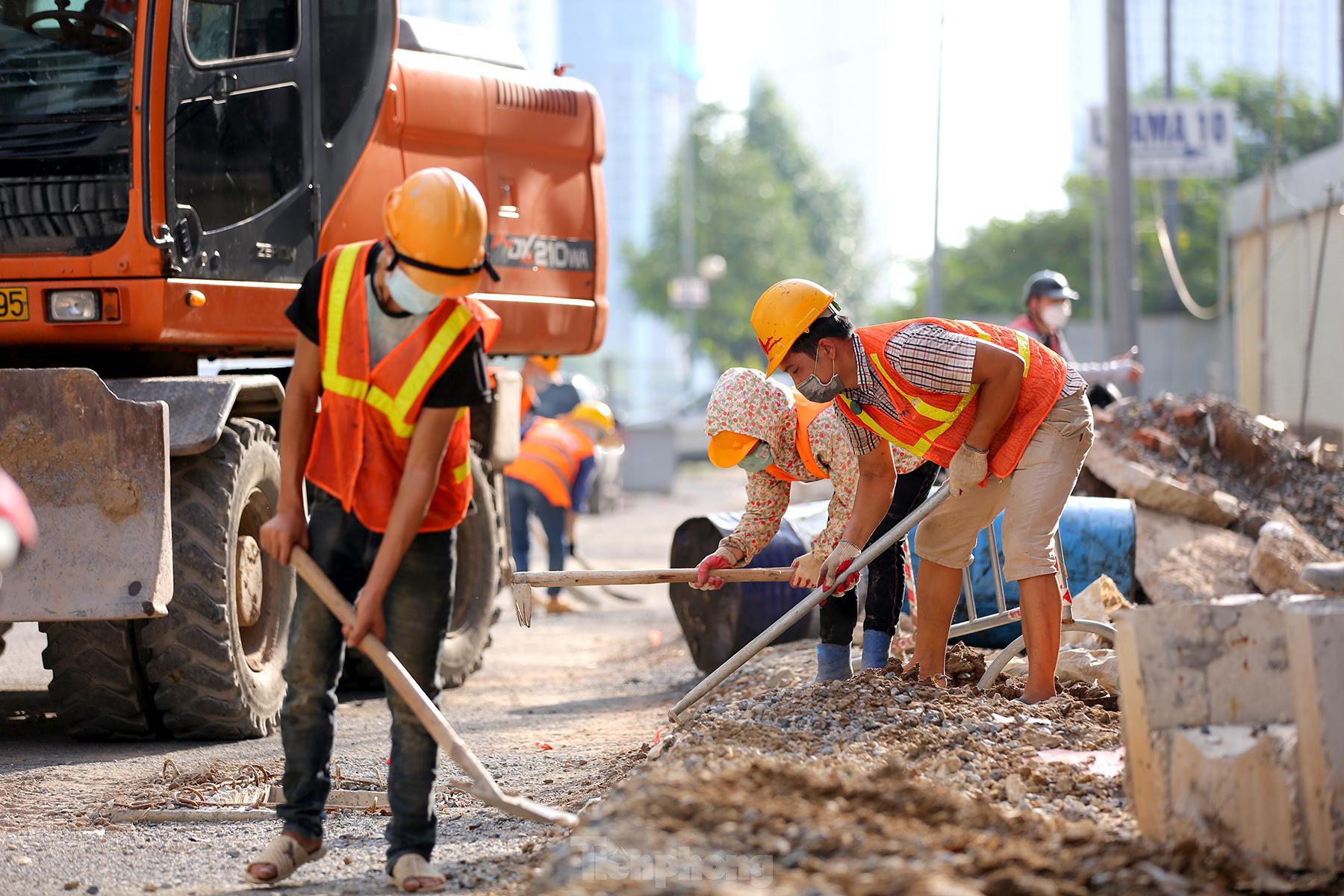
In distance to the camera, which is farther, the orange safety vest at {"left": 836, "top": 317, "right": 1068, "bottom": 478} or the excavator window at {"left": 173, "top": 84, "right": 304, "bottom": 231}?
the excavator window at {"left": 173, "top": 84, "right": 304, "bottom": 231}

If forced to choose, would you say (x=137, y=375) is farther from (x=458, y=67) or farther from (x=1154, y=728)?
(x=1154, y=728)

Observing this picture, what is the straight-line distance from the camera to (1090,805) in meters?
4.11

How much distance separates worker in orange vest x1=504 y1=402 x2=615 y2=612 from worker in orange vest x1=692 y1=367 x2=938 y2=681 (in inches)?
202

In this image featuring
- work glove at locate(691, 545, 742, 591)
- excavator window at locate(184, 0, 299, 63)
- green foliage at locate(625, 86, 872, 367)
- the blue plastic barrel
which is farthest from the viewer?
green foliage at locate(625, 86, 872, 367)

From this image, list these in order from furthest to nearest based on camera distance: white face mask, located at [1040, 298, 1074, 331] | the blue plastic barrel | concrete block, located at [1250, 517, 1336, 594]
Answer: white face mask, located at [1040, 298, 1074, 331] → concrete block, located at [1250, 517, 1336, 594] → the blue plastic barrel

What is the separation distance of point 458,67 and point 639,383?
83763 millimetres

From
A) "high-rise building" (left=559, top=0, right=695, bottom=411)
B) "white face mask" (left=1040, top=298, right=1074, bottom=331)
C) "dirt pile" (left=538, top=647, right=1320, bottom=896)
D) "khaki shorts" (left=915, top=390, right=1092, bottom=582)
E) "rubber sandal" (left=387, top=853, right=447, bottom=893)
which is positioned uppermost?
"high-rise building" (left=559, top=0, right=695, bottom=411)

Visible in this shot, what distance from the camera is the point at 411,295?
12.6 feet

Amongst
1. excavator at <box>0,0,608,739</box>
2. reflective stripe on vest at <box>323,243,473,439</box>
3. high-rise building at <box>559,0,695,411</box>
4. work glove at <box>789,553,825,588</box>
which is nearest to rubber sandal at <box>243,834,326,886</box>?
reflective stripe on vest at <box>323,243,473,439</box>

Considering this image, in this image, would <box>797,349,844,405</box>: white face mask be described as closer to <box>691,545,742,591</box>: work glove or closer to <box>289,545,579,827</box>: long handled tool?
<box>691,545,742,591</box>: work glove

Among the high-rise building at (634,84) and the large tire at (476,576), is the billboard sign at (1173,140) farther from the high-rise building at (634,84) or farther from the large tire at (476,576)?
the high-rise building at (634,84)

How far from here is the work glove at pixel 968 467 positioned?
5.11m

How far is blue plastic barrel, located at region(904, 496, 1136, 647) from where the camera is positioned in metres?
7.39

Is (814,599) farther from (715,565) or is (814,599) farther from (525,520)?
(525,520)
